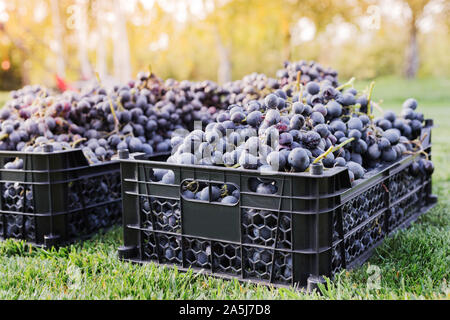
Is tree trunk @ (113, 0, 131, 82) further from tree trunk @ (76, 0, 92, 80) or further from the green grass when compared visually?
the green grass

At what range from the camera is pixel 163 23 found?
40.3 ft

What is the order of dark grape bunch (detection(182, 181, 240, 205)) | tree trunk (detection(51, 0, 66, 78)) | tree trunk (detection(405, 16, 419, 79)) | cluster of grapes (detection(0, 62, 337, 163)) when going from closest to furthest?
1. dark grape bunch (detection(182, 181, 240, 205))
2. cluster of grapes (detection(0, 62, 337, 163))
3. tree trunk (detection(51, 0, 66, 78))
4. tree trunk (detection(405, 16, 419, 79))

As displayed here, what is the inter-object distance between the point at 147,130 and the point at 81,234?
72 centimetres

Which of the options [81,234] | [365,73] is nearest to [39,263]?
[81,234]

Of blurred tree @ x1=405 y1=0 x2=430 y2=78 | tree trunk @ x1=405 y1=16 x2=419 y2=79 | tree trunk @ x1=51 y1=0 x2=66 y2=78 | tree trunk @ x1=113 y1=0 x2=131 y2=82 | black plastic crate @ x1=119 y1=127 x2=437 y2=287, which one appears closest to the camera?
black plastic crate @ x1=119 y1=127 x2=437 y2=287

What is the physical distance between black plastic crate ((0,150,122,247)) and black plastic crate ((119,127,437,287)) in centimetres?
42

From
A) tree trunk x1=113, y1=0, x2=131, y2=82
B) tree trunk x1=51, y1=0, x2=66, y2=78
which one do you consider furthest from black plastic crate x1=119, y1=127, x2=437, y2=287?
tree trunk x1=51, y1=0, x2=66, y2=78

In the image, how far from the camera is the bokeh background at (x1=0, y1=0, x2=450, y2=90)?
10938 mm

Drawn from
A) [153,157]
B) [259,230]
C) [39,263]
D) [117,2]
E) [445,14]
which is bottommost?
[39,263]

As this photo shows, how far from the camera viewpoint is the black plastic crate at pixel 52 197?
7.14 feet

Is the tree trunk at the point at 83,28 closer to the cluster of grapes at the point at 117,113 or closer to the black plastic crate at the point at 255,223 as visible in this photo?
the cluster of grapes at the point at 117,113

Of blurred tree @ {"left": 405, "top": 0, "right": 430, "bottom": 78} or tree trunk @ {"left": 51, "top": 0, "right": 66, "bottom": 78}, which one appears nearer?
tree trunk @ {"left": 51, "top": 0, "right": 66, "bottom": 78}

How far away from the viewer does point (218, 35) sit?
55.4 feet

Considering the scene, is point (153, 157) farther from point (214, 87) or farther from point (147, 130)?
point (214, 87)
